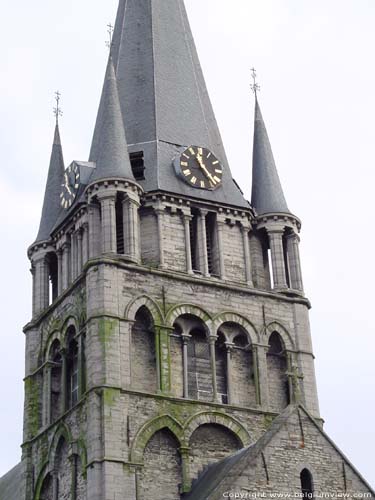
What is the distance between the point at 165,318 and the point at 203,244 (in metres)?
4.27

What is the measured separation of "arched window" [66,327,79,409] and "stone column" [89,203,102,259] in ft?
10.2

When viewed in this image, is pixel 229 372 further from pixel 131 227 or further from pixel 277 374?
pixel 131 227

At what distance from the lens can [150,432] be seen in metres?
46.1

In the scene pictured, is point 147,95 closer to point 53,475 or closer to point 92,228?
point 92,228

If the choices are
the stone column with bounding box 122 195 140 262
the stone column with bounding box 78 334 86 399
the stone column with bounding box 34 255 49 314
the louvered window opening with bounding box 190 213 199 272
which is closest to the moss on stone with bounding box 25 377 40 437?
the stone column with bounding box 34 255 49 314

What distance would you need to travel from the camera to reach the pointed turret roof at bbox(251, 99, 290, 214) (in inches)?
2127

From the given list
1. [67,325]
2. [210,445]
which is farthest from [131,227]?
[210,445]

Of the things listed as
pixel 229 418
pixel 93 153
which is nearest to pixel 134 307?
pixel 229 418

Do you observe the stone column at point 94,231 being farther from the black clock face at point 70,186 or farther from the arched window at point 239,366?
the arched window at point 239,366

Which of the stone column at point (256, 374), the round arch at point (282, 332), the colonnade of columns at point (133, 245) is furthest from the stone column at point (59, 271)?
the round arch at point (282, 332)

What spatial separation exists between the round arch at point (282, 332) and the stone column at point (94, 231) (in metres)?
7.30

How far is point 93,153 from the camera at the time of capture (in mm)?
54906

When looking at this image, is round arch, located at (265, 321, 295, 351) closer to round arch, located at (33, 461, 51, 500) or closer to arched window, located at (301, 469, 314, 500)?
arched window, located at (301, 469, 314, 500)

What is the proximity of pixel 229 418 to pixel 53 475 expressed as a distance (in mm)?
6944
